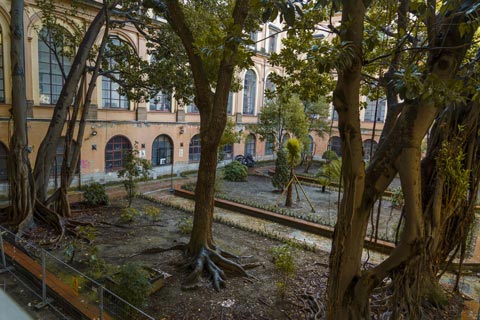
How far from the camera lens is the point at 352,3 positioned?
2.82 metres

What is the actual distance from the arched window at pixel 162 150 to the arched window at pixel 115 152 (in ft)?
5.50

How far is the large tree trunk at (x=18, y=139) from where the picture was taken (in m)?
8.01

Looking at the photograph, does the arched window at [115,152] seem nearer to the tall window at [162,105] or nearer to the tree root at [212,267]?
the tall window at [162,105]

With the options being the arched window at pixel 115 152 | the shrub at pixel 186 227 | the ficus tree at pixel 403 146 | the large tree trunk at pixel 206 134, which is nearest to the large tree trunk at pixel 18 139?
the shrub at pixel 186 227

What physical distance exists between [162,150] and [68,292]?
12696 millimetres

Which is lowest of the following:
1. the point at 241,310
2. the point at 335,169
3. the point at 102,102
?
the point at 241,310

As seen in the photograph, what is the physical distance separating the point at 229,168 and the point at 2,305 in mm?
12574

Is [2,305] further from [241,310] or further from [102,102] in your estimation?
[102,102]

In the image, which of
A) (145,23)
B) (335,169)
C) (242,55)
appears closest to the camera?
(242,55)

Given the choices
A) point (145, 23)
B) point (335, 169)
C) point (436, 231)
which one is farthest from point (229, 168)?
point (436, 231)

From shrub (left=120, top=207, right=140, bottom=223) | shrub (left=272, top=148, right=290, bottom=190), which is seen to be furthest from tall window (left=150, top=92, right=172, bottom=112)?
shrub (left=120, top=207, right=140, bottom=223)

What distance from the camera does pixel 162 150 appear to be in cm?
1739

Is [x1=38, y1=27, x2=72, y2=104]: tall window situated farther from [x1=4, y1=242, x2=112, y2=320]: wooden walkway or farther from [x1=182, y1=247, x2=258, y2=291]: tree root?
[x1=182, y1=247, x2=258, y2=291]: tree root

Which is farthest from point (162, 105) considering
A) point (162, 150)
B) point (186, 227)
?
point (186, 227)
